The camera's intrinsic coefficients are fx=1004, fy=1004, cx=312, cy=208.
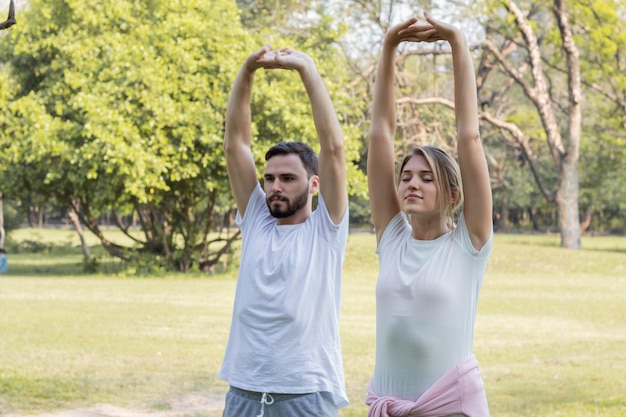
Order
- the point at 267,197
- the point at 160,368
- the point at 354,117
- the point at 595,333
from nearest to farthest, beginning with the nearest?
the point at 267,197, the point at 160,368, the point at 595,333, the point at 354,117

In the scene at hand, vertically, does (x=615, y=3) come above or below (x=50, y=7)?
above

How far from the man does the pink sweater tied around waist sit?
511 mm

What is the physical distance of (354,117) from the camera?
3045 cm

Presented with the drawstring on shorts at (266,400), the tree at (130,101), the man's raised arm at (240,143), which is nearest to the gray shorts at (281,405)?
the drawstring on shorts at (266,400)

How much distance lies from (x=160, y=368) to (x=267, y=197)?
655 cm

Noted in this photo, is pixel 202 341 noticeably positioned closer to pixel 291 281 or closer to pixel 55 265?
pixel 291 281

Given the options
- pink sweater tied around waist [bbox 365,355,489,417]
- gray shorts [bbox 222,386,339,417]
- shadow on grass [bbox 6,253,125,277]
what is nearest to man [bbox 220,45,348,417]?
gray shorts [bbox 222,386,339,417]

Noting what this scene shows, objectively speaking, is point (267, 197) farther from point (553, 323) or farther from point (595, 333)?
point (553, 323)

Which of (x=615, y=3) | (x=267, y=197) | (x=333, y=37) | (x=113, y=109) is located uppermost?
(x=615, y=3)

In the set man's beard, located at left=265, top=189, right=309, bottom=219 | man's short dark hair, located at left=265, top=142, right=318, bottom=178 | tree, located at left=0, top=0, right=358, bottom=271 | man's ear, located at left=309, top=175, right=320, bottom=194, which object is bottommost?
man's beard, located at left=265, top=189, right=309, bottom=219

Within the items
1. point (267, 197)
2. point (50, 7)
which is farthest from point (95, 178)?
point (267, 197)

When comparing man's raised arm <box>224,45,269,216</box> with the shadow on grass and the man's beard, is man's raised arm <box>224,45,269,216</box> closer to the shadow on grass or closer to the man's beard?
the man's beard

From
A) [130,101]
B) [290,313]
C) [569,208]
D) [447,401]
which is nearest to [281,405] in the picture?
[290,313]

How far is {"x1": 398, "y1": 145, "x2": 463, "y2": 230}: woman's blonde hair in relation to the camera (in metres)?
3.25
